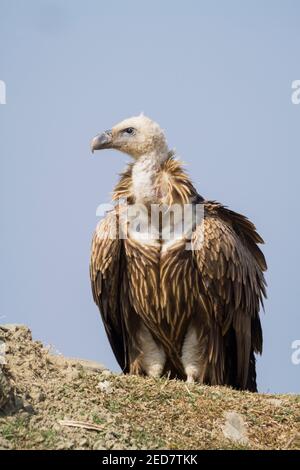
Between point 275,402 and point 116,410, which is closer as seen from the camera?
point 116,410

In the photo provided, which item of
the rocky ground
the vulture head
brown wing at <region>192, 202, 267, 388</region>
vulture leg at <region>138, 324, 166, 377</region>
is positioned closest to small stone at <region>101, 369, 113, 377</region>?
the rocky ground

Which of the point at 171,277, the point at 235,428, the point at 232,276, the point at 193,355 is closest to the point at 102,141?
the point at 171,277

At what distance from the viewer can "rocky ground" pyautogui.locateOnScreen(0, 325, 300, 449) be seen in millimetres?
9445

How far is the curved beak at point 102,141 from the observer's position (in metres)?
12.8

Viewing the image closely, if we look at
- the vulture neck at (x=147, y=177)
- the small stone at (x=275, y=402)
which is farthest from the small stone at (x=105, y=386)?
the vulture neck at (x=147, y=177)

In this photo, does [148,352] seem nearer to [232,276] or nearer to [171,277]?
[171,277]

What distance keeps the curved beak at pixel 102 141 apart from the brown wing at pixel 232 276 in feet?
4.00

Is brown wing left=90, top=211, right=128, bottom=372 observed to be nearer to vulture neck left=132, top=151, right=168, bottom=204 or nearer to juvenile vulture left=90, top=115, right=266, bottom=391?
juvenile vulture left=90, top=115, right=266, bottom=391

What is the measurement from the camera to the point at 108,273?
1238 centimetres

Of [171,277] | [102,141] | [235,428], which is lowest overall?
[235,428]

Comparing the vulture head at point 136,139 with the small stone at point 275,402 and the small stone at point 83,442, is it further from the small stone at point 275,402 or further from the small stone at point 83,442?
the small stone at point 83,442

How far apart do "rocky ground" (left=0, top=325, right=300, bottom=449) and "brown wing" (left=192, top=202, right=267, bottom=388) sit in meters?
1.00

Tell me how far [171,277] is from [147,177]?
42.9 inches
